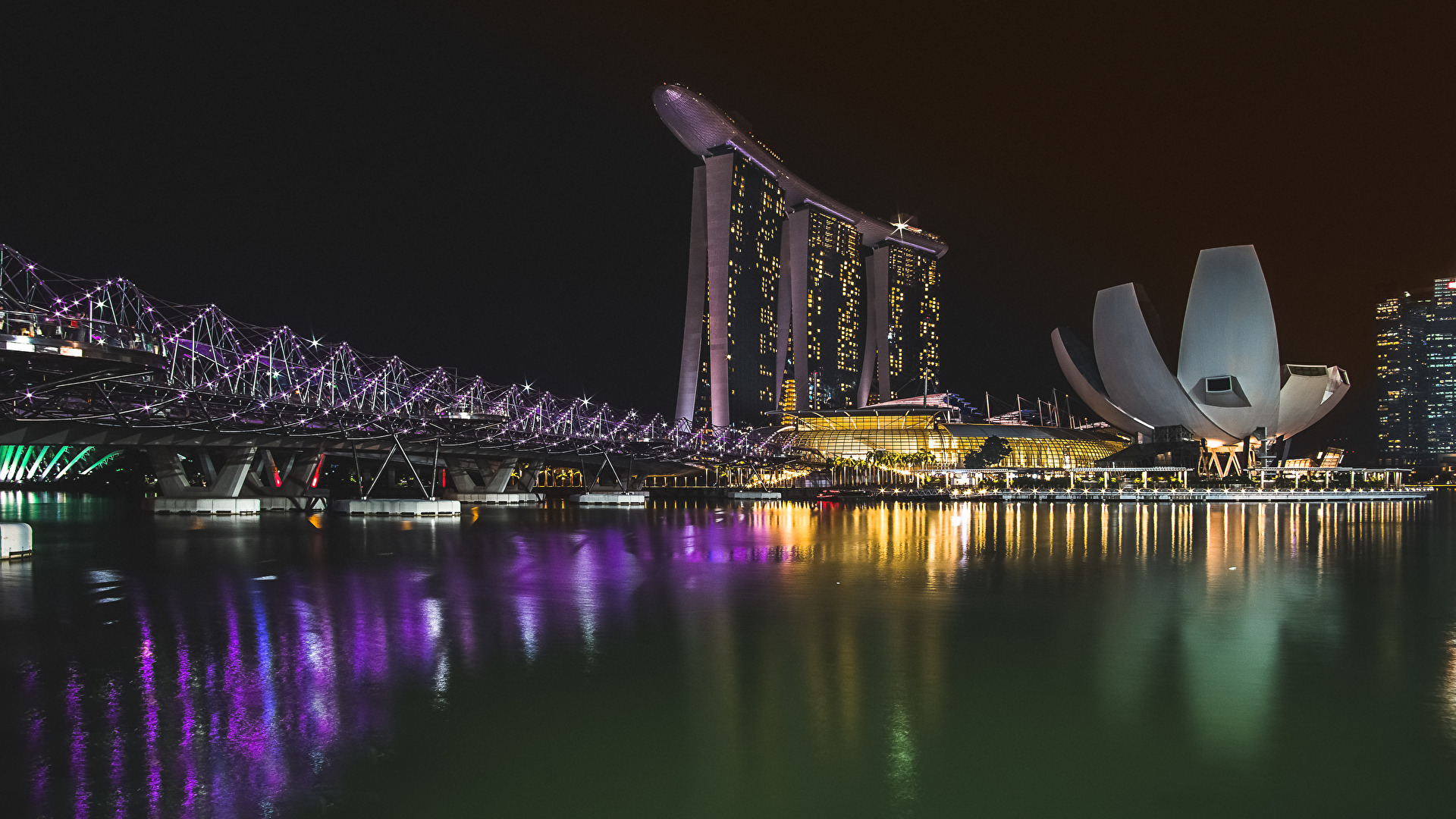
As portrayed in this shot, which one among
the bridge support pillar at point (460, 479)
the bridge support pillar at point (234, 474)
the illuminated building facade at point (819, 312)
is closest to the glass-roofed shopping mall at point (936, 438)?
the illuminated building facade at point (819, 312)

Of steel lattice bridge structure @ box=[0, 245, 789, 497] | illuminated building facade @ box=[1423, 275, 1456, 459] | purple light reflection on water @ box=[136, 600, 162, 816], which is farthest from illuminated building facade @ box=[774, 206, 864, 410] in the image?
purple light reflection on water @ box=[136, 600, 162, 816]

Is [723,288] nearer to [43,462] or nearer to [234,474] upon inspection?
[43,462]

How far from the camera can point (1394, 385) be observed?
16575 centimetres

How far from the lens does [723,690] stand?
9.11 metres

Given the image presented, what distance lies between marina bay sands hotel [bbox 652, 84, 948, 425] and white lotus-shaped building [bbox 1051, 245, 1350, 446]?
1396 inches

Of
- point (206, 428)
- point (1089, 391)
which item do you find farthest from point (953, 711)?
point (1089, 391)

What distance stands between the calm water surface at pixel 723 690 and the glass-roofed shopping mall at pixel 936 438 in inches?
3219

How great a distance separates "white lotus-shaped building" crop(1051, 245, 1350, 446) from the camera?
257ft

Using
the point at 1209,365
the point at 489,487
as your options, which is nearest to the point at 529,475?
the point at 489,487

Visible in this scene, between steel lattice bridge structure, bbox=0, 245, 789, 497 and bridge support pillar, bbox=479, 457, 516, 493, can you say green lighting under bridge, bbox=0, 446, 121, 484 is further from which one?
bridge support pillar, bbox=479, 457, 516, 493

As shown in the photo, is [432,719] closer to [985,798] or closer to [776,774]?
[776,774]

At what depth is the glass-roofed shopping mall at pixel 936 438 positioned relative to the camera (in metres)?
101

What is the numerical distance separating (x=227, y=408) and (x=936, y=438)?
249ft

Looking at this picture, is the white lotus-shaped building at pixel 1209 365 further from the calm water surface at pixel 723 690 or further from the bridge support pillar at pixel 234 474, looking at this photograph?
the calm water surface at pixel 723 690
